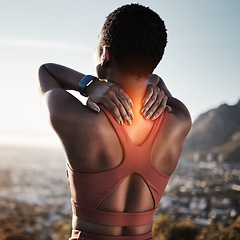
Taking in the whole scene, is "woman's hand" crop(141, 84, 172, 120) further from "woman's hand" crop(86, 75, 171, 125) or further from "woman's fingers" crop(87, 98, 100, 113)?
"woman's fingers" crop(87, 98, 100, 113)

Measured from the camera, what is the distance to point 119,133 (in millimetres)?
1516

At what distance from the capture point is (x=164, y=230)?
931 cm

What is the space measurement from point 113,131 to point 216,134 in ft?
402

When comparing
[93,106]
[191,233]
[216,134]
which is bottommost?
[216,134]

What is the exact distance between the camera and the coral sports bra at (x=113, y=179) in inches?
60.3

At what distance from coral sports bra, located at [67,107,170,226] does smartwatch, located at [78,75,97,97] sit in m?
0.34

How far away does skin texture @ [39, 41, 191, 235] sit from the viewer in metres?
1.49

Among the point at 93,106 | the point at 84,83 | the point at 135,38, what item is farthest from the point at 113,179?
the point at 135,38

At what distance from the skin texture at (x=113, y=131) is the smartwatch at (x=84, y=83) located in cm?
5

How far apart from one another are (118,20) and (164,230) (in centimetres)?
907

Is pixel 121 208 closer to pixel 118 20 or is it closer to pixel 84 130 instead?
pixel 84 130

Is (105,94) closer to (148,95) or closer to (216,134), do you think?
(148,95)

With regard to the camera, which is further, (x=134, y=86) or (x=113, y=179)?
(x=134, y=86)

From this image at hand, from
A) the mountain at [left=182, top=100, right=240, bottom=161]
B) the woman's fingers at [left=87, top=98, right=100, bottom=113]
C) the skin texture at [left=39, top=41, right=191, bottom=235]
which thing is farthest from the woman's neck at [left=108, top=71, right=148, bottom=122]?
the mountain at [left=182, top=100, right=240, bottom=161]
